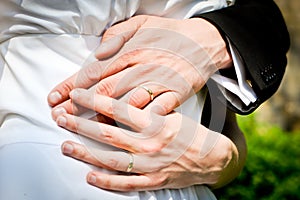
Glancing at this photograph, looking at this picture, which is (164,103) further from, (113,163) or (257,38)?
(257,38)

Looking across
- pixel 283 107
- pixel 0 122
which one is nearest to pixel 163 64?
pixel 0 122

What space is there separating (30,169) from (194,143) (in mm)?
398

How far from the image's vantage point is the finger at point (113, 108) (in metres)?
1.70

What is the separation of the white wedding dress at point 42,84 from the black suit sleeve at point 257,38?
211 mm

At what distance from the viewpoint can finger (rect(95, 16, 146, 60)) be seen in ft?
5.83

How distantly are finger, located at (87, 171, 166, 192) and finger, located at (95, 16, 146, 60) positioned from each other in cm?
29

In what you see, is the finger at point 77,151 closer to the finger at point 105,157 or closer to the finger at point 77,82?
the finger at point 105,157

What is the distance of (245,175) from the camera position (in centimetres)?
409

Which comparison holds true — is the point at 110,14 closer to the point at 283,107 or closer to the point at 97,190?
the point at 97,190

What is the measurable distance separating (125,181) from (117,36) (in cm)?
34

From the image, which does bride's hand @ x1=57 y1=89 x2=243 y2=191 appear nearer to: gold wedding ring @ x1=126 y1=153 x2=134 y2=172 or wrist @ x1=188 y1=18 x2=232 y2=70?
gold wedding ring @ x1=126 y1=153 x2=134 y2=172

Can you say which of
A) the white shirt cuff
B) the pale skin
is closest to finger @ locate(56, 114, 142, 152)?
the pale skin

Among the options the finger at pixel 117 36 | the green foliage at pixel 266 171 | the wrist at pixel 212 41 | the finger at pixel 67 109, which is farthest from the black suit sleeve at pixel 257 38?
the green foliage at pixel 266 171

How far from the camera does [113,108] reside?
5.58ft
